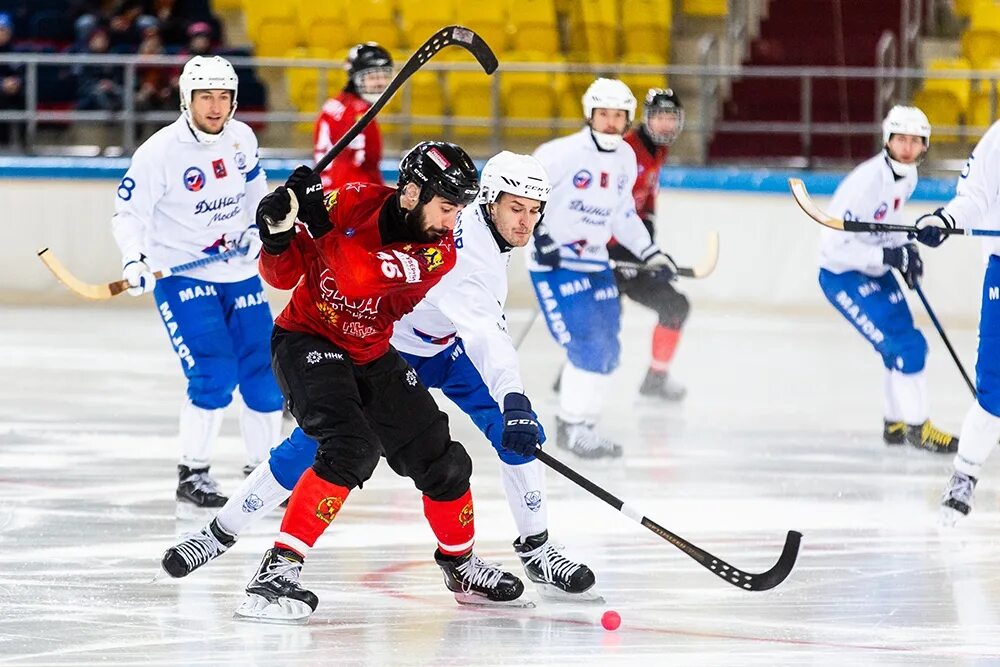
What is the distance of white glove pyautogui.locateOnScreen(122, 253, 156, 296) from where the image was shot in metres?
5.36

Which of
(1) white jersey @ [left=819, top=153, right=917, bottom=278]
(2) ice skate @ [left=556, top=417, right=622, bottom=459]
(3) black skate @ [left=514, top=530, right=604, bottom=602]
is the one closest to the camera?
(3) black skate @ [left=514, top=530, right=604, bottom=602]

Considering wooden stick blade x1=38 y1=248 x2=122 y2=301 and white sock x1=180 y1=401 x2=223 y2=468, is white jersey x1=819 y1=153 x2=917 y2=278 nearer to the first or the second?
white sock x1=180 y1=401 x2=223 y2=468

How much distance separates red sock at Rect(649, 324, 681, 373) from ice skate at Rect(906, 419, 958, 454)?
1.49m

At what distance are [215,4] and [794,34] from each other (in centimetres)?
415

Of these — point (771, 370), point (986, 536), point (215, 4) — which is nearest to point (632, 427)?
point (771, 370)

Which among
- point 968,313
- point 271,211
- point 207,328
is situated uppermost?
point 271,211

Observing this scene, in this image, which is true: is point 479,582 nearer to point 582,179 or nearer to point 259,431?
point 259,431

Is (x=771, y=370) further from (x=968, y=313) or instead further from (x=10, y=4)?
(x=10, y=4)

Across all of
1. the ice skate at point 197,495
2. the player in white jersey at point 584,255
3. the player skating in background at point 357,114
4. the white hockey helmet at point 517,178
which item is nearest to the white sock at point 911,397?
the player in white jersey at point 584,255

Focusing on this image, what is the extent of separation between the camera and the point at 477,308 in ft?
14.1

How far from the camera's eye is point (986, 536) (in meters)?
5.43

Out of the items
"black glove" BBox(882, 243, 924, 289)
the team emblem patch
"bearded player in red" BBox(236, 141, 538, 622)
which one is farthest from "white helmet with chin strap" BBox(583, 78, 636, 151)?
"bearded player in red" BBox(236, 141, 538, 622)

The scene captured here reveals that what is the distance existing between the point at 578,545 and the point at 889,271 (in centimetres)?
261

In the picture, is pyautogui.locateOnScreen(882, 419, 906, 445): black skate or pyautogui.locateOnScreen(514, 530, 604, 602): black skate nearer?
pyautogui.locateOnScreen(514, 530, 604, 602): black skate
